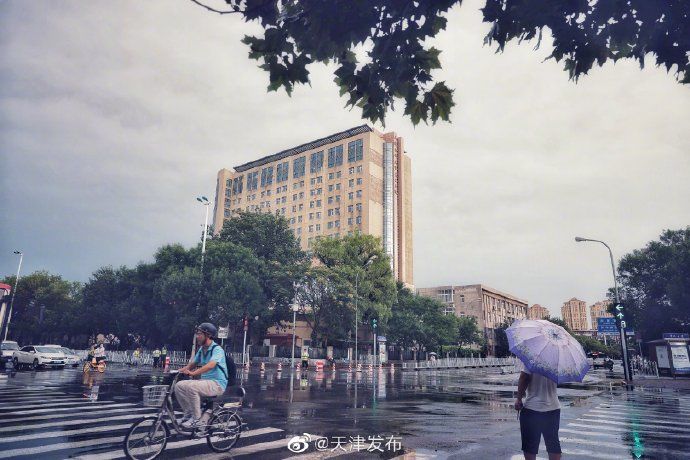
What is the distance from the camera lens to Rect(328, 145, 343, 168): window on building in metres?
94.4

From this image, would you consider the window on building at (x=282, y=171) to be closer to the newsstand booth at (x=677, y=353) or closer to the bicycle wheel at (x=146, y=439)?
the newsstand booth at (x=677, y=353)

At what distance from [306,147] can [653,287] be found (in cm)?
7255

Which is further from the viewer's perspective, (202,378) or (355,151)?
(355,151)

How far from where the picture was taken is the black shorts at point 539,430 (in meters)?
4.91

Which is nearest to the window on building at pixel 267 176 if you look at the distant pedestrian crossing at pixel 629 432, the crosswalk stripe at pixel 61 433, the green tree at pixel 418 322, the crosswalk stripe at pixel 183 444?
the green tree at pixel 418 322

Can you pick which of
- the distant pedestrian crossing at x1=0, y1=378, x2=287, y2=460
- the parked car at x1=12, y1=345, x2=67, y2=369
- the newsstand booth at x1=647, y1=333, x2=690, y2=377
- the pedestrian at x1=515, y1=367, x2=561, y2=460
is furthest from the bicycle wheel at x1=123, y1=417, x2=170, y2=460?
the newsstand booth at x1=647, y1=333, x2=690, y2=377

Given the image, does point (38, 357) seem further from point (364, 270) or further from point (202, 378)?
point (364, 270)

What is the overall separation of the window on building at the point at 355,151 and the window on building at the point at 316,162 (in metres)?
7.63

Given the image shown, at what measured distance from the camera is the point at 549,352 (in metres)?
4.89

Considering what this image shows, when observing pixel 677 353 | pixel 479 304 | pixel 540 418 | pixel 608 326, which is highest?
pixel 479 304

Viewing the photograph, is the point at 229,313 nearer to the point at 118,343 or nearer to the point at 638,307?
the point at 118,343

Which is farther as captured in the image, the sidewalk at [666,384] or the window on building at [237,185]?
the window on building at [237,185]

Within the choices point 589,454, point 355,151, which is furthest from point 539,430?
point 355,151

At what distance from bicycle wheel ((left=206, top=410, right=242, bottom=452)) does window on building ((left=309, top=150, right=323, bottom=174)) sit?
9185 cm
